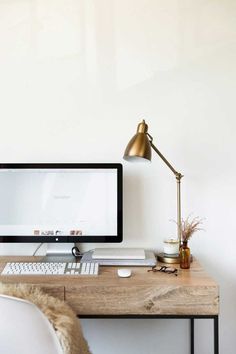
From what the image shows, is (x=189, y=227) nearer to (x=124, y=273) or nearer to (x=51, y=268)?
(x=124, y=273)

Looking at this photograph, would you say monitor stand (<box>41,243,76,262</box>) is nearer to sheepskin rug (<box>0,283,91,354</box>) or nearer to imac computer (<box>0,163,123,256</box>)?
imac computer (<box>0,163,123,256</box>)

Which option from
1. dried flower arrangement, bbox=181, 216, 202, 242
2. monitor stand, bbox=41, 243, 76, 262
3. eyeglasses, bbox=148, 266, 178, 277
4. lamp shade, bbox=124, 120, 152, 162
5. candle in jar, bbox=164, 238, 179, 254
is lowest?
eyeglasses, bbox=148, 266, 178, 277

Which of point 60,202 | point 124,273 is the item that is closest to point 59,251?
point 60,202

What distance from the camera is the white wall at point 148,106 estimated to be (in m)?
2.04

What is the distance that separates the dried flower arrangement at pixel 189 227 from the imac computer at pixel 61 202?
0.32m

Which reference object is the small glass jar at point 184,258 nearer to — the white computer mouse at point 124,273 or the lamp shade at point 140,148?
the white computer mouse at point 124,273

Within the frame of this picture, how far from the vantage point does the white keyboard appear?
1594mm

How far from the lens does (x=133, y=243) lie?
6.68 ft

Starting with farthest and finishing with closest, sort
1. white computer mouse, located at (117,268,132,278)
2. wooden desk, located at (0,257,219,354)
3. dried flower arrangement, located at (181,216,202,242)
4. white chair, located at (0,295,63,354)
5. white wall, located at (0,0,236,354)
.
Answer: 1. white wall, located at (0,0,236,354)
2. dried flower arrangement, located at (181,216,202,242)
3. white computer mouse, located at (117,268,132,278)
4. wooden desk, located at (0,257,219,354)
5. white chair, located at (0,295,63,354)

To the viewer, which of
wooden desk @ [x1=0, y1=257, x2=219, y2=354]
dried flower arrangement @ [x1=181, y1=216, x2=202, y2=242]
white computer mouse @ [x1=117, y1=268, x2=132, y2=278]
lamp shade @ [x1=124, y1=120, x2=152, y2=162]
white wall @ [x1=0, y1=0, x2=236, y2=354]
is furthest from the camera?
white wall @ [x1=0, y1=0, x2=236, y2=354]

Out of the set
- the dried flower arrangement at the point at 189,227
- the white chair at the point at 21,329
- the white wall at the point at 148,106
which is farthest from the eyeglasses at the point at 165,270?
the white chair at the point at 21,329

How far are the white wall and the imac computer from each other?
196mm

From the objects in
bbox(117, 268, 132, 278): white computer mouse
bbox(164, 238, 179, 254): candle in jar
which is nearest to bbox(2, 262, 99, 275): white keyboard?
bbox(117, 268, 132, 278): white computer mouse

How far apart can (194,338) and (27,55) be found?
1.82 metres
